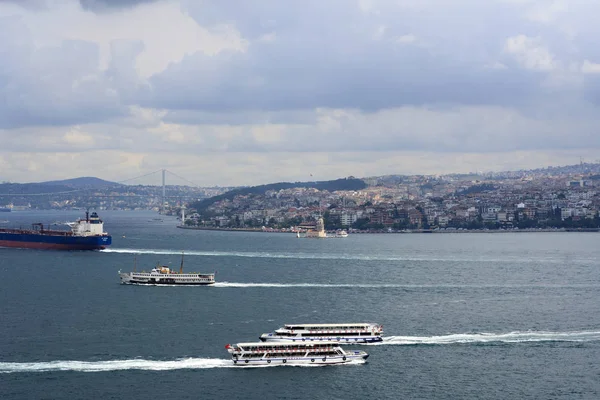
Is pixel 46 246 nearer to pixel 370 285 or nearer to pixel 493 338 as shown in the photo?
pixel 370 285

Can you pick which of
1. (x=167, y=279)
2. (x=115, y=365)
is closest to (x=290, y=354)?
(x=115, y=365)

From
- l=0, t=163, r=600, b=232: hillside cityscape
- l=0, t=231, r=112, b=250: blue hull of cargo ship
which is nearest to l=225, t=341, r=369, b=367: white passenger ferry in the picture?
l=0, t=231, r=112, b=250: blue hull of cargo ship

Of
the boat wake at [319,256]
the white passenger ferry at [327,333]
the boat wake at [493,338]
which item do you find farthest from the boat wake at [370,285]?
the boat wake at [319,256]

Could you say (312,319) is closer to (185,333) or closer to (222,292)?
(185,333)

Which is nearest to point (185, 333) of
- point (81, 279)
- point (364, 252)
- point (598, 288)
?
point (81, 279)

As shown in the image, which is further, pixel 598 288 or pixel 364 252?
pixel 364 252

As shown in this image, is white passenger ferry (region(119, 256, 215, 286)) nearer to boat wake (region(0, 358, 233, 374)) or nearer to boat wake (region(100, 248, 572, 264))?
boat wake (region(0, 358, 233, 374))
